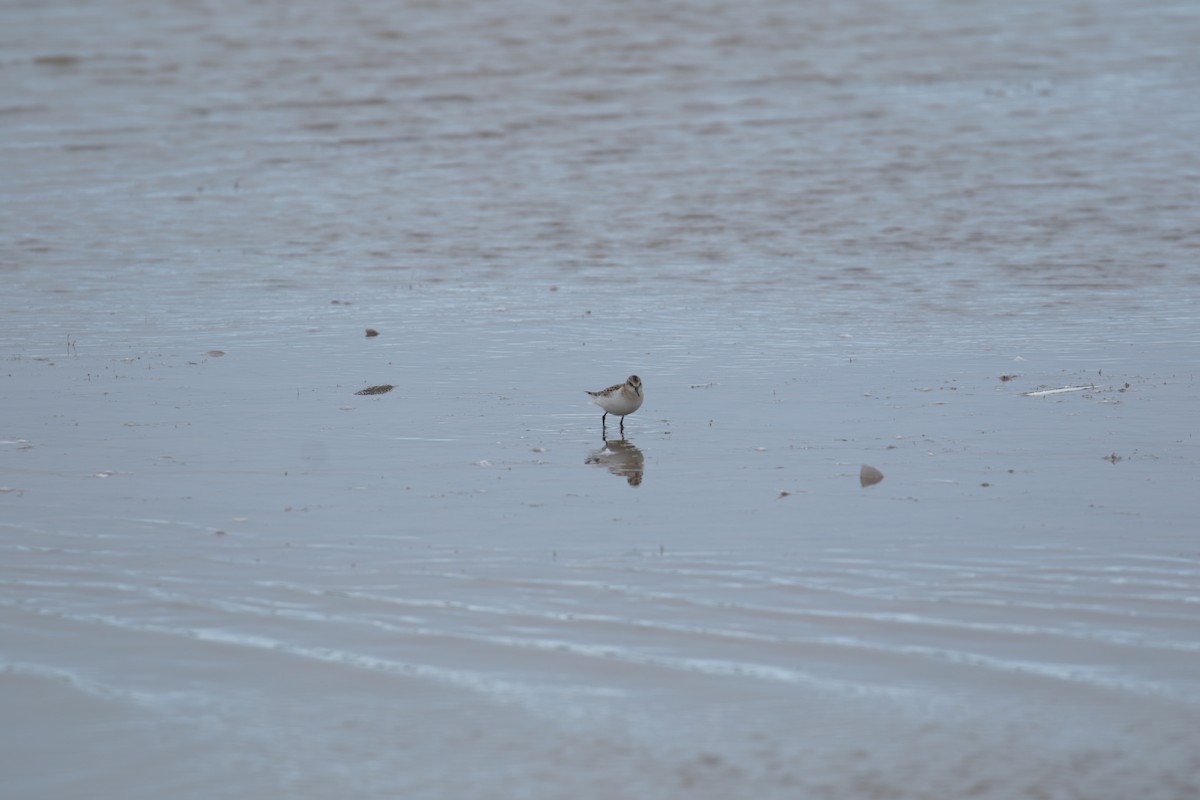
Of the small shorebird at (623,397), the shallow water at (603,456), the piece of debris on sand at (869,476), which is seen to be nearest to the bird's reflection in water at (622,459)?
the shallow water at (603,456)

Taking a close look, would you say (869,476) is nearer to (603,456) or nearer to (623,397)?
(603,456)

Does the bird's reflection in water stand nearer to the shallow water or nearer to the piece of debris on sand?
the shallow water

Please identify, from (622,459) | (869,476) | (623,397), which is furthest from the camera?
(623,397)

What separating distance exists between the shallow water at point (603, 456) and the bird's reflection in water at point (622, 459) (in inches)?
2.5

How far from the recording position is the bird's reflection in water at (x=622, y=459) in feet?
29.6

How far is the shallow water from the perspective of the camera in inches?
222

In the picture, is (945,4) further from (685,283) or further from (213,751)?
(213,751)

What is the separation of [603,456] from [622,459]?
0.14 metres

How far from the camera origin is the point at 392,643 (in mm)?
6426

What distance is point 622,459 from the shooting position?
9.36 meters

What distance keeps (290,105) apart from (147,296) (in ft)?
37.4

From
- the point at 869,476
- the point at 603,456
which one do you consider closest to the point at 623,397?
the point at 603,456

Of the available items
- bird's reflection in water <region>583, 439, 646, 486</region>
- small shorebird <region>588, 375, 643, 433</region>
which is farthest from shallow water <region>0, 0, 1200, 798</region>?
small shorebird <region>588, 375, 643, 433</region>

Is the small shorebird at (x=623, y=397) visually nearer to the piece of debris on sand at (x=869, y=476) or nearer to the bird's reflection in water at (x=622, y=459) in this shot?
the bird's reflection in water at (x=622, y=459)
